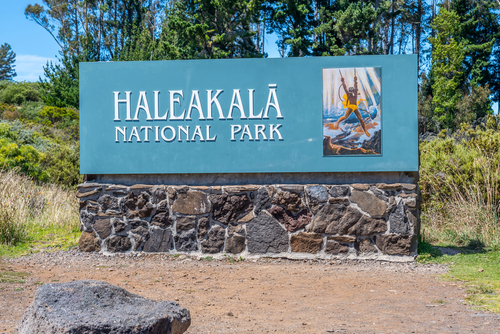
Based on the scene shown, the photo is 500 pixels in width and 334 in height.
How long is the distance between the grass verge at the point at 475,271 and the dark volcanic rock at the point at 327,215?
4.32 feet

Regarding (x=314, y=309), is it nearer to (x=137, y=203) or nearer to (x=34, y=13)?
(x=137, y=203)

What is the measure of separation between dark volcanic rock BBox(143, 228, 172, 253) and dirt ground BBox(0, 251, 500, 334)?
0.14 metres

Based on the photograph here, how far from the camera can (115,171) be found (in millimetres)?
6988

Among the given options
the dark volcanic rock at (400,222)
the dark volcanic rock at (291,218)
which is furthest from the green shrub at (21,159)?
the dark volcanic rock at (400,222)

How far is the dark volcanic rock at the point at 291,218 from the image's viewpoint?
21.8ft

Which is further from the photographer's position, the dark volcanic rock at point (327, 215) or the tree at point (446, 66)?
the tree at point (446, 66)

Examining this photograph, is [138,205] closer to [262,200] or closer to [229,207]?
[229,207]

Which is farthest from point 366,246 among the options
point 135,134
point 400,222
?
point 135,134

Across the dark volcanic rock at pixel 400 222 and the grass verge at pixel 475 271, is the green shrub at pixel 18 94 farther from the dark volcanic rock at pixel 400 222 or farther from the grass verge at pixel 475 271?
the grass verge at pixel 475 271

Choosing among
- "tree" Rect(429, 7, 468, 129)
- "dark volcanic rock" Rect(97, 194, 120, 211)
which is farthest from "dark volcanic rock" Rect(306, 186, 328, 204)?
"tree" Rect(429, 7, 468, 129)

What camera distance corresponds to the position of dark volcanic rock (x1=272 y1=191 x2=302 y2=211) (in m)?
6.65

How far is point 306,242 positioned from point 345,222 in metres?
0.63

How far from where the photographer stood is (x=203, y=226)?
6.82 m

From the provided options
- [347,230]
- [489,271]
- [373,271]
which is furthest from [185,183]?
[489,271]
